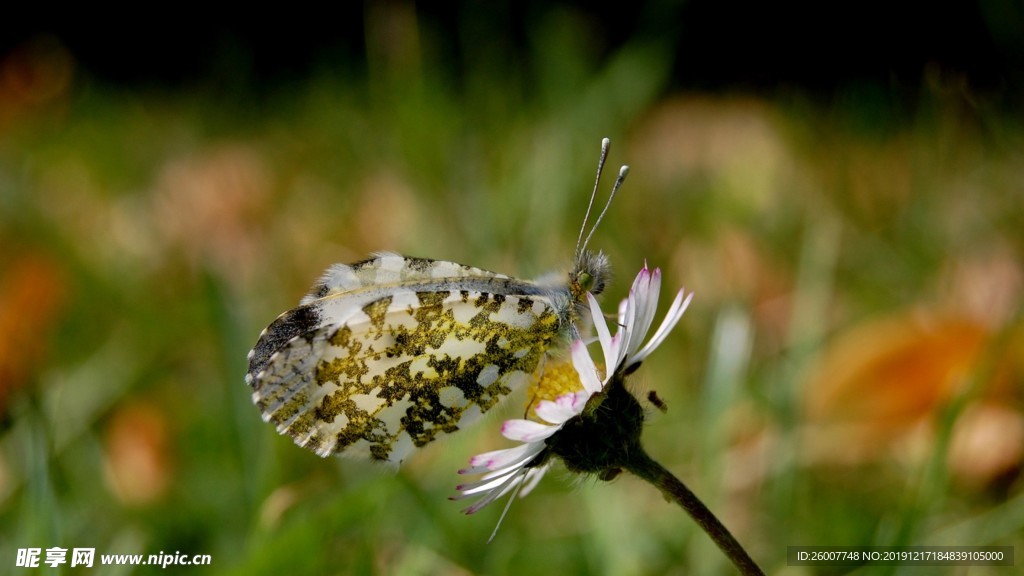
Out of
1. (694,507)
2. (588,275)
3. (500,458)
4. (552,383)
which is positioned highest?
(588,275)

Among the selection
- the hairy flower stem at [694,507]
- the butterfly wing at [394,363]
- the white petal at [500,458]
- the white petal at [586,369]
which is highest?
the butterfly wing at [394,363]

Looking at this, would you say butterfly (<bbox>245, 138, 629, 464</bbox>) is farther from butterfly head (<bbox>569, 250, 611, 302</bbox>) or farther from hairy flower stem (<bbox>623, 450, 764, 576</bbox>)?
hairy flower stem (<bbox>623, 450, 764, 576</bbox>)

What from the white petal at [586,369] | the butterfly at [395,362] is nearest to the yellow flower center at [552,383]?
the butterfly at [395,362]

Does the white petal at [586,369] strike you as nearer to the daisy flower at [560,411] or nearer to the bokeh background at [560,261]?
the daisy flower at [560,411]

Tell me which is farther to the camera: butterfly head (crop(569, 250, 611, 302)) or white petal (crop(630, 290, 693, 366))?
butterfly head (crop(569, 250, 611, 302))

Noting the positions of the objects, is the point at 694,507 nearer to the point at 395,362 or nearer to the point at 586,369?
the point at 586,369

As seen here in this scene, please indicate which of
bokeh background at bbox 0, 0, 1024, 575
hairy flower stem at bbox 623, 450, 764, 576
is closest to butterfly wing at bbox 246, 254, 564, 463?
bokeh background at bbox 0, 0, 1024, 575

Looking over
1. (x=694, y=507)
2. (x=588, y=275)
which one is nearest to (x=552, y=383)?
(x=588, y=275)
